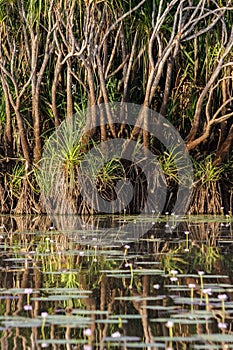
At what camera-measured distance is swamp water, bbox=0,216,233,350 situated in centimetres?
394

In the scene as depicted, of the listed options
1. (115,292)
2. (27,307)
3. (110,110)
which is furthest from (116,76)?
(27,307)

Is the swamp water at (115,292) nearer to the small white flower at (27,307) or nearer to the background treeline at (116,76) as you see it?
the small white flower at (27,307)

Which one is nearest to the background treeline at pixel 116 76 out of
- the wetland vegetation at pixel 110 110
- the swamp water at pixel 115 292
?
the wetland vegetation at pixel 110 110

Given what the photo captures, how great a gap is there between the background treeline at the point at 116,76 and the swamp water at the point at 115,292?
3.76 m

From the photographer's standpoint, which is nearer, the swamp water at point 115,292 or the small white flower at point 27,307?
the swamp water at point 115,292

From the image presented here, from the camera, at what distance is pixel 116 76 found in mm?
14133

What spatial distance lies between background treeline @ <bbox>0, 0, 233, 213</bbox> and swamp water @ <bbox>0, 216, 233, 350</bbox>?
3762mm

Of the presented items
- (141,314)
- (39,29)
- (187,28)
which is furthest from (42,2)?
(141,314)

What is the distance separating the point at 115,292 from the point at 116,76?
29.9 feet

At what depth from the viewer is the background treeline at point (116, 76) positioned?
12.5 m

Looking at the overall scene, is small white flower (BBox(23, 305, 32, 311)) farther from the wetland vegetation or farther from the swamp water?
the wetland vegetation

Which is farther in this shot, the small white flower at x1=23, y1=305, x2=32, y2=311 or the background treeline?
the background treeline

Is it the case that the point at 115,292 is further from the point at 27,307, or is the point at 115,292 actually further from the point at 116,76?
the point at 116,76

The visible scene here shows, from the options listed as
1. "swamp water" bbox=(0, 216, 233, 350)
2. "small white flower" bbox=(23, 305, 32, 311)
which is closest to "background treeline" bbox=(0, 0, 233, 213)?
"swamp water" bbox=(0, 216, 233, 350)
